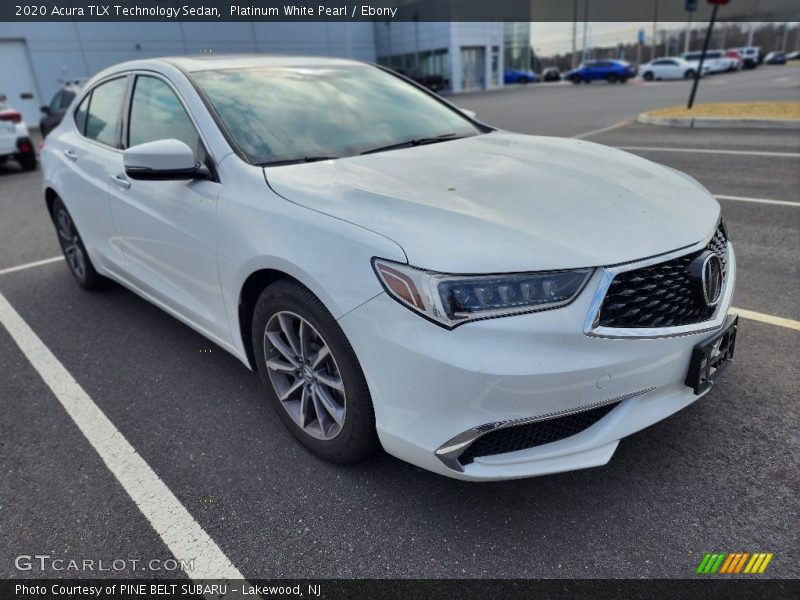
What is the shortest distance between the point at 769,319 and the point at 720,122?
10.0 meters

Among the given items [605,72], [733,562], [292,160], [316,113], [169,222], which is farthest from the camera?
[605,72]

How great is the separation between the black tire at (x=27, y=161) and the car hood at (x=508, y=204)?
1184 cm

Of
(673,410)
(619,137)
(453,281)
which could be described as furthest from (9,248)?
(619,137)

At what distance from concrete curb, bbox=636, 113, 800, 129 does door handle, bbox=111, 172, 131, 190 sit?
38.3 ft

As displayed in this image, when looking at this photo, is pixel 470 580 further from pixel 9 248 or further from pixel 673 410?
pixel 9 248

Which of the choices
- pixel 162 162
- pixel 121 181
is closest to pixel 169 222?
pixel 162 162

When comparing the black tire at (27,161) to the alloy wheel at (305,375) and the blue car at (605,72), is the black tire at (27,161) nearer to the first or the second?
the alloy wheel at (305,375)

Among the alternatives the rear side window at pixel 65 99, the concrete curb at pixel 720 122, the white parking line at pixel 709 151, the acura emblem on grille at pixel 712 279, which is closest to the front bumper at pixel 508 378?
the acura emblem on grille at pixel 712 279

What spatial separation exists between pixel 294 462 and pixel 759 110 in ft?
44.7

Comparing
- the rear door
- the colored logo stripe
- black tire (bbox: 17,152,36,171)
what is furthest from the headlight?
black tire (bbox: 17,152,36,171)

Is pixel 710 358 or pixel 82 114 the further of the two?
pixel 82 114

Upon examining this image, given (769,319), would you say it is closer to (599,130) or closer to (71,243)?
(71,243)

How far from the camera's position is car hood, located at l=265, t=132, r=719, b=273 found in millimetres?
1983

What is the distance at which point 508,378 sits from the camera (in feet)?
6.13
